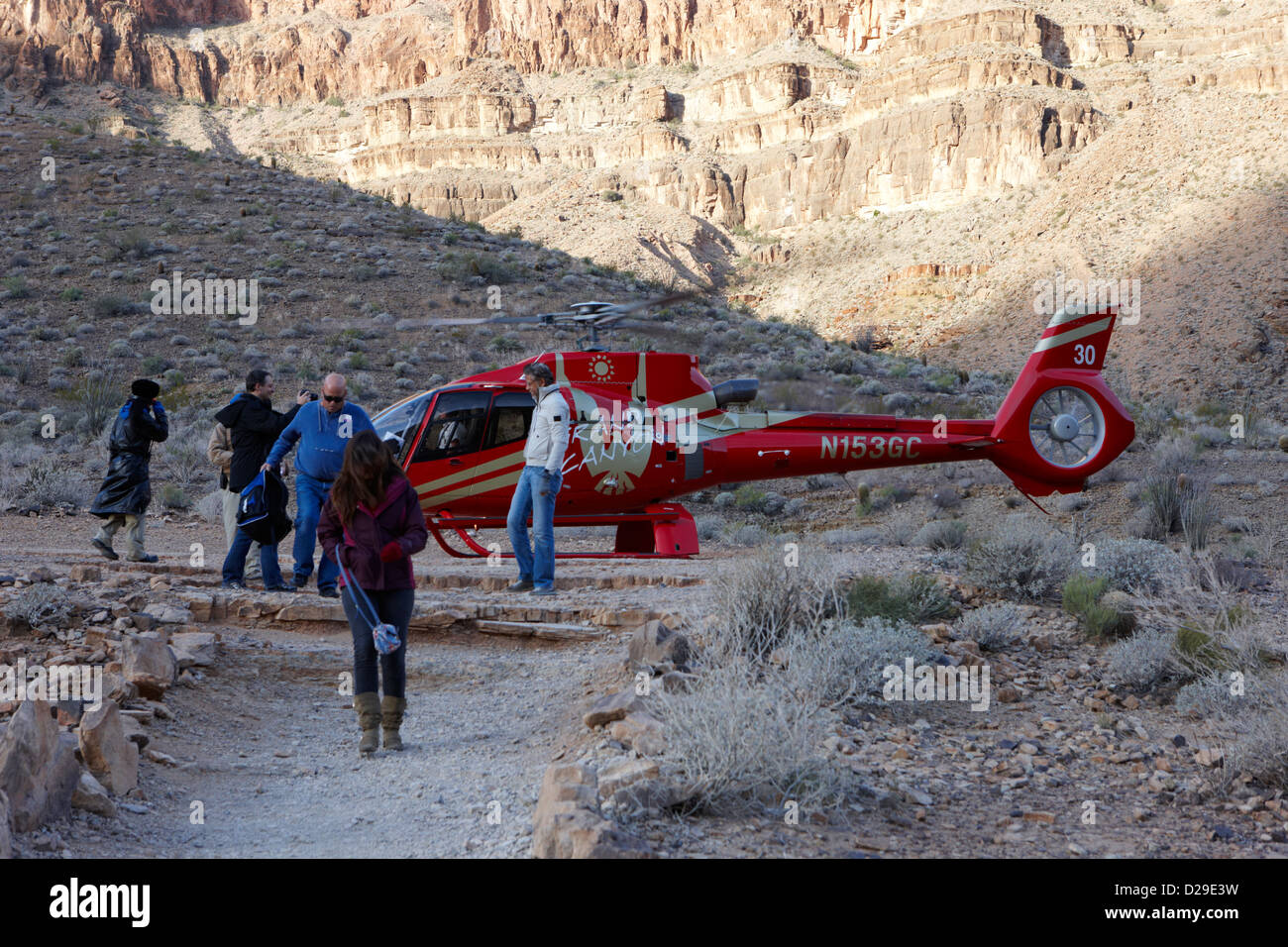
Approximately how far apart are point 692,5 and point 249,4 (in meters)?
49.9

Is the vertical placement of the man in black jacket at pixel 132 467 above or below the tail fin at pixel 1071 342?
below

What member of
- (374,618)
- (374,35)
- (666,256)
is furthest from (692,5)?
(374,618)

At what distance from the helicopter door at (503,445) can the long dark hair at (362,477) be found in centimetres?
502

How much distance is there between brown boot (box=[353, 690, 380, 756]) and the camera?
19.6 feet

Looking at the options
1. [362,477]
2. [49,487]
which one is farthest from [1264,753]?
[49,487]

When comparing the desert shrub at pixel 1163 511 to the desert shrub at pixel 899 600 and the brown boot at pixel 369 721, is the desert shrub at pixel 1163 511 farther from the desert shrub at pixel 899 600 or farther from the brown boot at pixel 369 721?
the brown boot at pixel 369 721

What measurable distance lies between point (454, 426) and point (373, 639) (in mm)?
5084

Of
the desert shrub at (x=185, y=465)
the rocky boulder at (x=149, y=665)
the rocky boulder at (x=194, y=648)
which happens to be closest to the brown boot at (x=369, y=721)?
the rocky boulder at (x=149, y=665)

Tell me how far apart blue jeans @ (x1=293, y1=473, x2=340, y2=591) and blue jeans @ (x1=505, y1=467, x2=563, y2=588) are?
1.61 m

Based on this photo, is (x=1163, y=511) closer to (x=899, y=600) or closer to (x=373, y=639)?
(x=899, y=600)

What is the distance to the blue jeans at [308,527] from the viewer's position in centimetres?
876

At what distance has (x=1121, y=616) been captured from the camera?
8398 mm

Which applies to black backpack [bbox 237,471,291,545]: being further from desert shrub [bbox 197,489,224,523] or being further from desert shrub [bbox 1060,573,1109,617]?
desert shrub [bbox 197,489,224,523]

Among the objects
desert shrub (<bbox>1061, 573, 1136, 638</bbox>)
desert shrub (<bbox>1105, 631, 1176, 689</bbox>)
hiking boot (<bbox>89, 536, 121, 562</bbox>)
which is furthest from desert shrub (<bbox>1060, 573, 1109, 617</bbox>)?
hiking boot (<bbox>89, 536, 121, 562</bbox>)
